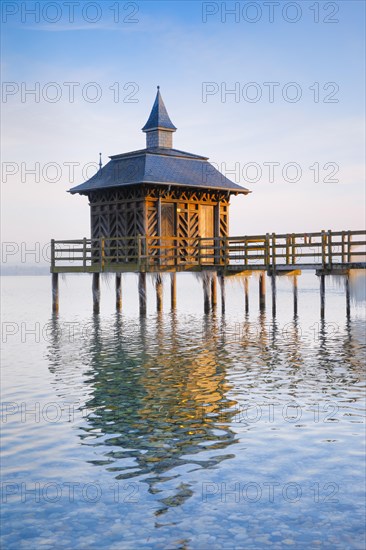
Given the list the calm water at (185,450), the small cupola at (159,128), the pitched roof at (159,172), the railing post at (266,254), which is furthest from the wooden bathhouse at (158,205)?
the calm water at (185,450)

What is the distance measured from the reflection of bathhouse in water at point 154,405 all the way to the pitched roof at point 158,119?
19.4m

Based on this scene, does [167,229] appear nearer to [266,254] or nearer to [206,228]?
[206,228]

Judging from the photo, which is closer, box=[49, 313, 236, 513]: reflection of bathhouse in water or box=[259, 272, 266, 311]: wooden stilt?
box=[49, 313, 236, 513]: reflection of bathhouse in water

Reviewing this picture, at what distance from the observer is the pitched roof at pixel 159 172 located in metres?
34.9

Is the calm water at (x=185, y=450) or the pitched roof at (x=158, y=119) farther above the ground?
the pitched roof at (x=158, y=119)

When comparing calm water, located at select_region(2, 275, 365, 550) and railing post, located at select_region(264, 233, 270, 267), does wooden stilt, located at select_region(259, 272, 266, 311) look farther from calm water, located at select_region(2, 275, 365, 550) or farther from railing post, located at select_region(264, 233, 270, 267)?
calm water, located at select_region(2, 275, 365, 550)

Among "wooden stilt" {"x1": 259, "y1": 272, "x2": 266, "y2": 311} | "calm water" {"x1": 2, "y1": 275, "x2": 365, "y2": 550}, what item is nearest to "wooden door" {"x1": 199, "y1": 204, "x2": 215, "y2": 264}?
"wooden stilt" {"x1": 259, "y1": 272, "x2": 266, "y2": 311}

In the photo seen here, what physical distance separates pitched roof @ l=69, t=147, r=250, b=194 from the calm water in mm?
14541

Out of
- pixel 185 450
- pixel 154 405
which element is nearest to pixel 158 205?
pixel 154 405

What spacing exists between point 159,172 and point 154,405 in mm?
22271

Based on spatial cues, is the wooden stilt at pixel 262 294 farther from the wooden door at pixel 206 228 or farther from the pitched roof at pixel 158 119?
the pitched roof at pixel 158 119

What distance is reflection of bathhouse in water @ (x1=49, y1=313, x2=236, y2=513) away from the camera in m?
10.7

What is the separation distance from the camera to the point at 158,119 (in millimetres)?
41781

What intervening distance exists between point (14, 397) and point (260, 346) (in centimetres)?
1022
